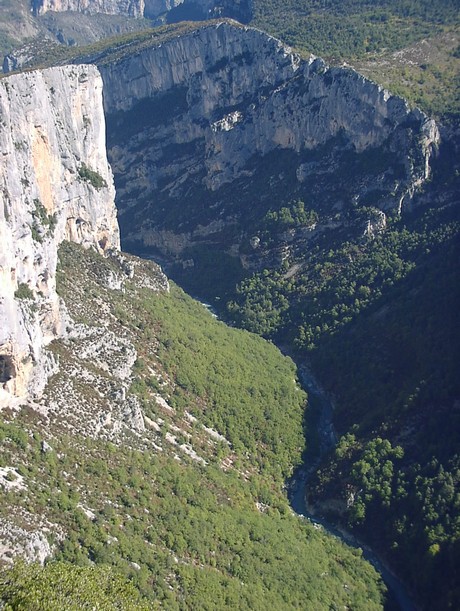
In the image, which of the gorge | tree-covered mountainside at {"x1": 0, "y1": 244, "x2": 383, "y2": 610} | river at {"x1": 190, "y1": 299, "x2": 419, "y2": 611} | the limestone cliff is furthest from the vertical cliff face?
the limestone cliff

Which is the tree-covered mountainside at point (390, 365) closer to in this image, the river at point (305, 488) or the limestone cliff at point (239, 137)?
the river at point (305, 488)

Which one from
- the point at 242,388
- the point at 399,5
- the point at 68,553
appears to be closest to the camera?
the point at 68,553

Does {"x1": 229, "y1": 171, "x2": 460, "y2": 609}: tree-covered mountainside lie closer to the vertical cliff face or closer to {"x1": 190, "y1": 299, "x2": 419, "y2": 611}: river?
{"x1": 190, "y1": 299, "x2": 419, "y2": 611}: river

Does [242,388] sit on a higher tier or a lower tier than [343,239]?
lower

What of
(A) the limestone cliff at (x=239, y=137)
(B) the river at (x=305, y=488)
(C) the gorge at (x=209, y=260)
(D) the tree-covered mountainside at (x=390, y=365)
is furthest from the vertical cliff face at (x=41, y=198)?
(A) the limestone cliff at (x=239, y=137)

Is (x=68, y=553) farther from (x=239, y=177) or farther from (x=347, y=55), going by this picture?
(x=347, y=55)

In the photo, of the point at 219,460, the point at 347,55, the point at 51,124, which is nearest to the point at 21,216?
the point at 51,124
